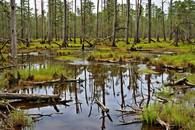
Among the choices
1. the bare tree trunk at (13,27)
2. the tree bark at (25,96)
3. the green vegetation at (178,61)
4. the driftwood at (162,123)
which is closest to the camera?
the driftwood at (162,123)

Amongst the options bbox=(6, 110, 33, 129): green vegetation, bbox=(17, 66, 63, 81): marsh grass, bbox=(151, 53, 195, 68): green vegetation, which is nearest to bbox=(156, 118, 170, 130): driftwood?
A: bbox=(6, 110, 33, 129): green vegetation

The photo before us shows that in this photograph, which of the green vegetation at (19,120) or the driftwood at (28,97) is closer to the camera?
the green vegetation at (19,120)

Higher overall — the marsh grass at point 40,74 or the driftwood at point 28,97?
the marsh grass at point 40,74

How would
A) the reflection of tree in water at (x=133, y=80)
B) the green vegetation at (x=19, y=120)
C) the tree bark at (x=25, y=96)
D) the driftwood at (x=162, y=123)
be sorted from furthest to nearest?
the reflection of tree in water at (x=133, y=80), the tree bark at (x=25, y=96), the green vegetation at (x=19, y=120), the driftwood at (x=162, y=123)

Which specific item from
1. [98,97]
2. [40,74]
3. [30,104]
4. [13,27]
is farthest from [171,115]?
[13,27]

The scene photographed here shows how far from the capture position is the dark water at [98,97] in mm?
9164

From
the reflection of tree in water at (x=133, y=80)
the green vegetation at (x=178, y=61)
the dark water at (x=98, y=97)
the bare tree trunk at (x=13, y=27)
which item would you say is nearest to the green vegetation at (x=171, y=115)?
the dark water at (x=98, y=97)

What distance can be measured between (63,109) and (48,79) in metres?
4.84

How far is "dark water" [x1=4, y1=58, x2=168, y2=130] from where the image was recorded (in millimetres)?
9164

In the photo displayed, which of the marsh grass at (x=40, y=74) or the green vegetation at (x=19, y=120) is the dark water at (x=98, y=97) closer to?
the green vegetation at (x=19, y=120)

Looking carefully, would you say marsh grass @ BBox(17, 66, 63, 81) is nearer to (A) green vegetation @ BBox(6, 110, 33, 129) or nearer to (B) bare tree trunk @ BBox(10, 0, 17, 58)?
(B) bare tree trunk @ BBox(10, 0, 17, 58)

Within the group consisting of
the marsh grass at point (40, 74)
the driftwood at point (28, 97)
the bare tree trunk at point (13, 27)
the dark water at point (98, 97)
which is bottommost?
the dark water at point (98, 97)

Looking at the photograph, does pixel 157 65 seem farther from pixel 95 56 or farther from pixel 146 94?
pixel 146 94

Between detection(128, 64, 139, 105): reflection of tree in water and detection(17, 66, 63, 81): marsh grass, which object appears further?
detection(17, 66, 63, 81): marsh grass
